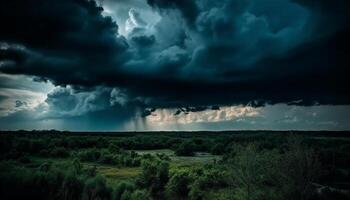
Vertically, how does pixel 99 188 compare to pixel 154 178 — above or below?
above

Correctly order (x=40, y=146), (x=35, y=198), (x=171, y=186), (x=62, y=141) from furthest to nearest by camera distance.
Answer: (x=62, y=141) → (x=40, y=146) → (x=171, y=186) → (x=35, y=198)

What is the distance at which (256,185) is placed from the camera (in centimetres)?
2762

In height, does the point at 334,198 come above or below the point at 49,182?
below

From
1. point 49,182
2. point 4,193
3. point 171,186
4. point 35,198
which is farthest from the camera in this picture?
point 171,186

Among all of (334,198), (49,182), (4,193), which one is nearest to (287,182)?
(334,198)

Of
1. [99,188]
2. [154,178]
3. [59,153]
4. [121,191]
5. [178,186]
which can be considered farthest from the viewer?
[59,153]

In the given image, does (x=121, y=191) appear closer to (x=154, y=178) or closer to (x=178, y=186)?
(x=178, y=186)

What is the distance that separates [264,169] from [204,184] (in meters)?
14.5

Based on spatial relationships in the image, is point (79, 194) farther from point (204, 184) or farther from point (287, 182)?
point (204, 184)

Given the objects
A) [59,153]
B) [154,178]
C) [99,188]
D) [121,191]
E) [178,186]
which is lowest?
[178,186]

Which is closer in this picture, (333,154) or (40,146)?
(333,154)

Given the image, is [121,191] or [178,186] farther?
[178,186]

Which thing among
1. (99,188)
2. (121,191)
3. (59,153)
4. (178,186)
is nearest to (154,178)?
(178,186)

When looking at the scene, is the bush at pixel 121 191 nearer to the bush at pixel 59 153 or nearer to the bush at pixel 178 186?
the bush at pixel 178 186
